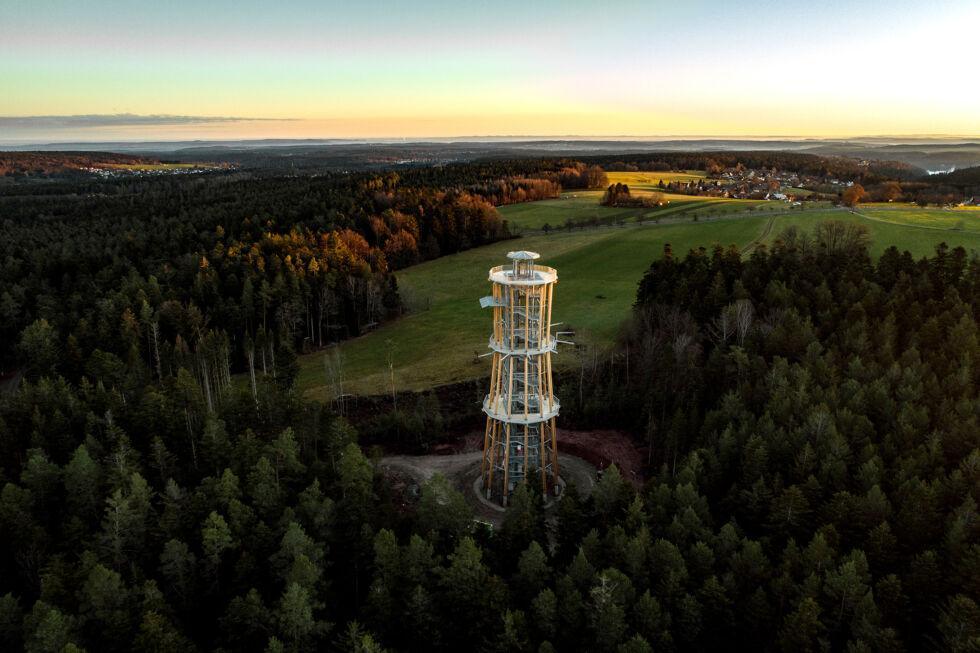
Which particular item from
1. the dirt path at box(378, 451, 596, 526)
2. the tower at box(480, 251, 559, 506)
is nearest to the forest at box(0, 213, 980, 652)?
the dirt path at box(378, 451, 596, 526)

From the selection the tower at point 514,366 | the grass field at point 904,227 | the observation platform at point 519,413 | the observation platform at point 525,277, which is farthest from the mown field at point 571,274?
→ the observation platform at point 525,277

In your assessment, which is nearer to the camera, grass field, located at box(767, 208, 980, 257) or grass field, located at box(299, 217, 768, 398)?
grass field, located at box(299, 217, 768, 398)

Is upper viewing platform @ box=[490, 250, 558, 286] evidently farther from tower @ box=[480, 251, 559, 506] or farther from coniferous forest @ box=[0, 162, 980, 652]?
coniferous forest @ box=[0, 162, 980, 652]

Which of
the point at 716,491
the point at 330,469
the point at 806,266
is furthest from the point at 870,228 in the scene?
the point at 330,469

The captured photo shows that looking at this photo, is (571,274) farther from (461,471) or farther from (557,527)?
(557,527)

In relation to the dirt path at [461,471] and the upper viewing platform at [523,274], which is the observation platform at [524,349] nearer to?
the upper viewing platform at [523,274]
